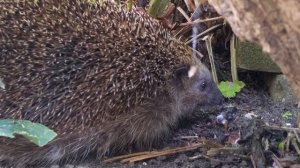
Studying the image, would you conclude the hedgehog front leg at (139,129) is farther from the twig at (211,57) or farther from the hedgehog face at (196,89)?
the twig at (211,57)

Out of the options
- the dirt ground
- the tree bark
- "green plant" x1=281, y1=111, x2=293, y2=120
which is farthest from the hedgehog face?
the tree bark

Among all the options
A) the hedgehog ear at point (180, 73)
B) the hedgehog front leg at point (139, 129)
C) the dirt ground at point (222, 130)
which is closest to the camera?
the dirt ground at point (222, 130)

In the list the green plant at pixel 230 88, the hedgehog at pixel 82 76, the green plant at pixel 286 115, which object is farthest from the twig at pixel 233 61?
the hedgehog at pixel 82 76

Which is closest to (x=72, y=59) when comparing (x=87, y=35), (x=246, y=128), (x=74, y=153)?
(x=87, y=35)

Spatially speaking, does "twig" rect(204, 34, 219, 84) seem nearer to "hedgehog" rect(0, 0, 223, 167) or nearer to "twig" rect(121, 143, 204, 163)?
"hedgehog" rect(0, 0, 223, 167)

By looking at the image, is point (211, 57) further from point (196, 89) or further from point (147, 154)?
point (147, 154)

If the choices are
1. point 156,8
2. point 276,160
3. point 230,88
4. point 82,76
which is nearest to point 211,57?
point 230,88
